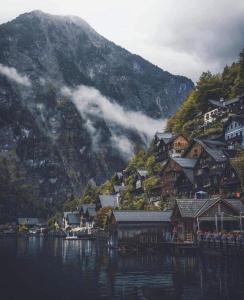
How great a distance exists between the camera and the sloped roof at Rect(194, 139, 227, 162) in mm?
81438

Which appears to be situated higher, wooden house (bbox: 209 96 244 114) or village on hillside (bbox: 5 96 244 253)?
wooden house (bbox: 209 96 244 114)

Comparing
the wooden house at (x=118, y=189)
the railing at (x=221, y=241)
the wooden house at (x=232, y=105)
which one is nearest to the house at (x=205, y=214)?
the railing at (x=221, y=241)

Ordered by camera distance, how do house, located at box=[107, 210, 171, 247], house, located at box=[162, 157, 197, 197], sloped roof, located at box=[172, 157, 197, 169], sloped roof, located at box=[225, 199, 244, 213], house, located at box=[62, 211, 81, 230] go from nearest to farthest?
sloped roof, located at box=[225, 199, 244, 213]
house, located at box=[107, 210, 171, 247]
house, located at box=[162, 157, 197, 197]
sloped roof, located at box=[172, 157, 197, 169]
house, located at box=[62, 211, 81, 230]

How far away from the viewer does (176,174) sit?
9306cm

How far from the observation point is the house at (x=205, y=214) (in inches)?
2511

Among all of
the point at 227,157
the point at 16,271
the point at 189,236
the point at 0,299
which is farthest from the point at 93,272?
the point at 227,157

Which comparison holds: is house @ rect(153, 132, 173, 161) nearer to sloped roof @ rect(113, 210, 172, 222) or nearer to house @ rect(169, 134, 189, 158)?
house @ rect(169, 134, 189, 158)

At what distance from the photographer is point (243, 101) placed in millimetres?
106438

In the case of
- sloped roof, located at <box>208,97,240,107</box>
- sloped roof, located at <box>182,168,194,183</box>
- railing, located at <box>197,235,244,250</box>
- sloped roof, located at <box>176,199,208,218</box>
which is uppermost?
sloped roof, located at <box>208,97,240,107</box>

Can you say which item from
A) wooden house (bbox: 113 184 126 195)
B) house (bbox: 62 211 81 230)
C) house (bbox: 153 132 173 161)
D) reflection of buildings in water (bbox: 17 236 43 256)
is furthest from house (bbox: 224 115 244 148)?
house (bbox: 62 211 81 230)

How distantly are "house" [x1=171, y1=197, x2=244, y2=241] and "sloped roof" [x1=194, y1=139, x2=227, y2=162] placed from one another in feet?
52.1

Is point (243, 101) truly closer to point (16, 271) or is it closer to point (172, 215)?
point (172, 215)

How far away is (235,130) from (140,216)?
117 feet

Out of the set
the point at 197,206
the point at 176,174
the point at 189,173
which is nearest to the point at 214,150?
the point at 189,173
